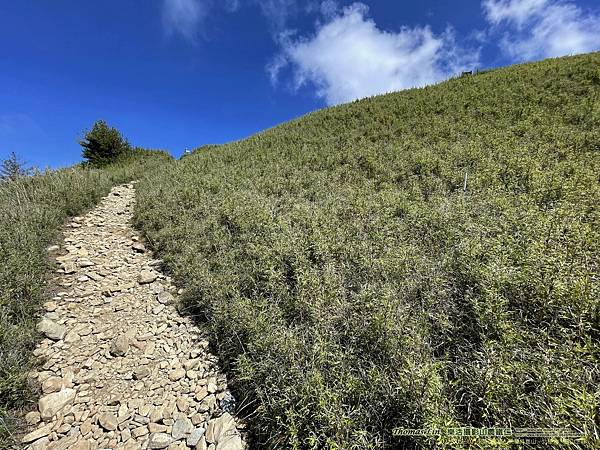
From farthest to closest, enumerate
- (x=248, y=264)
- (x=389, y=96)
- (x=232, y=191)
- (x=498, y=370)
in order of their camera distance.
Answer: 1. (x=389, y=96)
2. (x=232, y=191)
3. (x=248, y=264)
4. (x=498, y=370)

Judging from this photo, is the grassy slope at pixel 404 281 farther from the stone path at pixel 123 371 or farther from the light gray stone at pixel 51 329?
the light gray stone at pixel 51 329

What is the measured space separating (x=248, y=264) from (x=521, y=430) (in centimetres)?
390

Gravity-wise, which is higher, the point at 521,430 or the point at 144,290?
the point at 144,290

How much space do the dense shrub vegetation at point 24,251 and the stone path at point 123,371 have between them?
24 centimetres

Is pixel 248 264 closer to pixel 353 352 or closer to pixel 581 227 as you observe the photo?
pixel 353 352

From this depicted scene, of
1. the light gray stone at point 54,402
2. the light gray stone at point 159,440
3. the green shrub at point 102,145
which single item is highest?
the green shrub at point 102,145

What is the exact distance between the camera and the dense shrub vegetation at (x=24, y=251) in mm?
3486

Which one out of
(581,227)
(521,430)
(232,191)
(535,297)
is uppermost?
(232,191)

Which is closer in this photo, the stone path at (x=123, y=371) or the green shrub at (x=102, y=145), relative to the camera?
the stone path at (x=123, y=371)

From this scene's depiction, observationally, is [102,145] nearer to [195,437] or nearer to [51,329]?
[51,329]

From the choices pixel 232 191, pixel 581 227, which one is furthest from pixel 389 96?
pixel 581 227

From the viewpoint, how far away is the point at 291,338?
3145mm

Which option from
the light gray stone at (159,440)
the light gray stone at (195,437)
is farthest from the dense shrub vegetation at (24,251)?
the light gray stone at (195,437)

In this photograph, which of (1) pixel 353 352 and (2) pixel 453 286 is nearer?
(1) pixel 353 352
